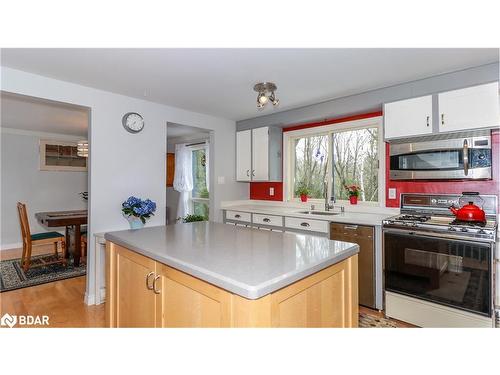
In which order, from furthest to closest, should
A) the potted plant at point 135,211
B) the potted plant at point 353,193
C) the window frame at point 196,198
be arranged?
the window frame at point 196,198 < the potted plant at point 353,193 < the potted plant at point 135,211

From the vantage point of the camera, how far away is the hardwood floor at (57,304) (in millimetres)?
2432

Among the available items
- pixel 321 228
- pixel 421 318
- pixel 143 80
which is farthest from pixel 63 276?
pixel 421 318

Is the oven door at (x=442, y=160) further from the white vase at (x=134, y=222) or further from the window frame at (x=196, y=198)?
the window frame at (x=196, y=198)

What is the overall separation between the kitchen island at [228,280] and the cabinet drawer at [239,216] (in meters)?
1.88

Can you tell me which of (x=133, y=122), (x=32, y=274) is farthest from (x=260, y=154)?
(x=32, y=274)

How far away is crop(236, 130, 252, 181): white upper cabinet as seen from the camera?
398cm

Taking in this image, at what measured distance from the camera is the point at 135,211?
2.78m

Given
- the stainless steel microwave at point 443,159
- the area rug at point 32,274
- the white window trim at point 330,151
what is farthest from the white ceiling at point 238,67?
the area rug at point 32,274

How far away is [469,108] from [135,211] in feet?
9.99

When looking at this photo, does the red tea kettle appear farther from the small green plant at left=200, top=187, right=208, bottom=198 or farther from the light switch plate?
the small green plant at left=200, top=187, right=208, bottom=198

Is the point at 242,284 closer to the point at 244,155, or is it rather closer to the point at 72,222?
the point at 244,155

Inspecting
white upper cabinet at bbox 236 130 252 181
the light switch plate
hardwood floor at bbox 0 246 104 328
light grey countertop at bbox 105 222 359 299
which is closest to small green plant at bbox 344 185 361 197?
the light switch plate
